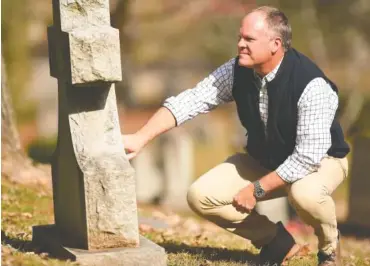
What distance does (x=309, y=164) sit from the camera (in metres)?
6.25

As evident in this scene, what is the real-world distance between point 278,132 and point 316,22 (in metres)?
10.1

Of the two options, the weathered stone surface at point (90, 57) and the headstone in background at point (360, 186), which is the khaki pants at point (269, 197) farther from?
the headstone in background at point (360, 186)

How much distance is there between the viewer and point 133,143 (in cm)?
633

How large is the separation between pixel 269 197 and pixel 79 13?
188 centimetres

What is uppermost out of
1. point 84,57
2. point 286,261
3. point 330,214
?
point 84,57

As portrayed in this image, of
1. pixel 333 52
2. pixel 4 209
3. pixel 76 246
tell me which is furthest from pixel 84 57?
pixel 333 52

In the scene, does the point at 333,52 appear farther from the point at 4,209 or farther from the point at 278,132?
the point at 278,132

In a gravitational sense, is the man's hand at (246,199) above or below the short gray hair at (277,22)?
below

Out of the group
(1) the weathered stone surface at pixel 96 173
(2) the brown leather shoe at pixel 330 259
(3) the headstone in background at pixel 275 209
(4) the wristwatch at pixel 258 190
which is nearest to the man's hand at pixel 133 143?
(1) the weathered stone surface at pixel 96 173

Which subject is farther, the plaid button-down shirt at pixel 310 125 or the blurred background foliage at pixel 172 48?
the blurred background foliage at pixel 172 48

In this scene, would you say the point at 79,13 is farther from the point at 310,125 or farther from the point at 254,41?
the point at 310,125

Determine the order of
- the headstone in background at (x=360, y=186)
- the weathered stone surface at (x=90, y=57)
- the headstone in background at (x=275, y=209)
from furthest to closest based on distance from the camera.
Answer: the headstone in background at (x=275, y=209) → the headstone in background at (x=360, y=186) → the weathered stone surface at (x=90, y=57)

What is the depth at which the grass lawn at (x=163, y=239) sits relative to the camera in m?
6.54

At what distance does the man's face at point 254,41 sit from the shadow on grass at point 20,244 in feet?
6.15
